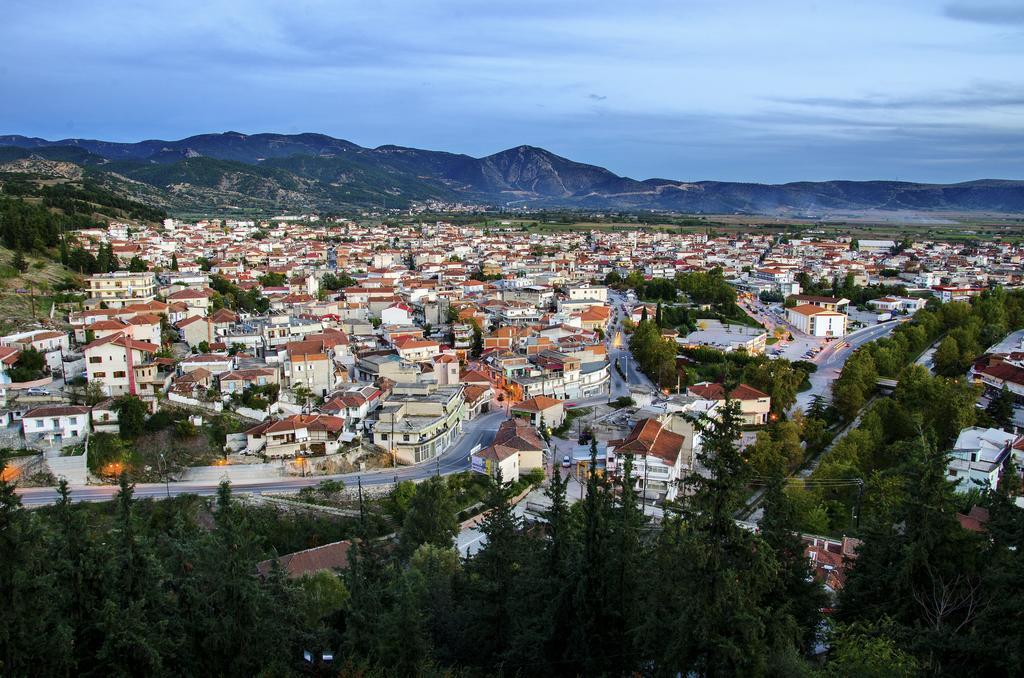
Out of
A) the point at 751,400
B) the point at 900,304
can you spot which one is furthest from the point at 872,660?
the point at 900,304

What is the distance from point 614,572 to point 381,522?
7.59 meters

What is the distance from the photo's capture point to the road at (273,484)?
1364 centimetres

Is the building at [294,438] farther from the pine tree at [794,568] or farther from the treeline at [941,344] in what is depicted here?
Result: the treeline at [941,344]

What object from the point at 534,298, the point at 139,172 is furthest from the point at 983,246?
the point at 139,172

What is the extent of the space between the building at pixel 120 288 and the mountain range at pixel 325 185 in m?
50.0

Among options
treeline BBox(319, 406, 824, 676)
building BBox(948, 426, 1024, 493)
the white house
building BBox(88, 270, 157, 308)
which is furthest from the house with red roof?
building BBox(88, 270, 157, 308)

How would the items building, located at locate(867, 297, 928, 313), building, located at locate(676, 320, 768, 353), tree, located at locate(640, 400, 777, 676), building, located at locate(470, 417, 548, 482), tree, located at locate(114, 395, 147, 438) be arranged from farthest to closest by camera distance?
1. building, located at locate(867, 297, 928, 313)
2. building, located at locate(676, 320, 768, 353)
3. tree, located at locate(114, 395, 147, 438)
4. building, located at locate(470, 417, 548, 482)
5. tree, located at locate(640, 400, 777, 676)

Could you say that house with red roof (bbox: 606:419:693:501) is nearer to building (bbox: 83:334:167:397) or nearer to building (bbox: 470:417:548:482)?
building (bbox: 470:417:548:482)

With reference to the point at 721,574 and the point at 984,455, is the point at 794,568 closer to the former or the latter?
the point at 721,574

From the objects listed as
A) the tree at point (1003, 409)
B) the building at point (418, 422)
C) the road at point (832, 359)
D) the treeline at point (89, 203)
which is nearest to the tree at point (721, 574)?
the building at point (418, 422)

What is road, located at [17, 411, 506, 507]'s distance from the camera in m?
13.6

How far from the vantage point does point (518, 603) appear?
7.21 meters

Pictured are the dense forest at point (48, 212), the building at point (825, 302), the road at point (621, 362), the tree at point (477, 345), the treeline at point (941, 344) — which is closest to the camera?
the treeline at point (941, 344)

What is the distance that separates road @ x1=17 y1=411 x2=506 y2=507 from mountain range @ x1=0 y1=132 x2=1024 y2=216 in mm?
61800
